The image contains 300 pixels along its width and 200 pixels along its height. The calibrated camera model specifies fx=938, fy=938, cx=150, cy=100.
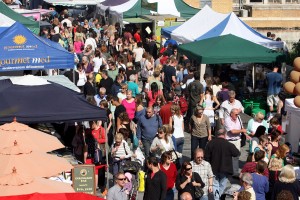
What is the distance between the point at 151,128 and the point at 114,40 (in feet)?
50.5

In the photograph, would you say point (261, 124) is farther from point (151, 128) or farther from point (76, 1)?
point (76, 1)

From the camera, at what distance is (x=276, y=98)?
76.3ft

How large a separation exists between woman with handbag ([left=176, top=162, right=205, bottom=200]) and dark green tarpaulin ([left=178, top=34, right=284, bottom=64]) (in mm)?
9027

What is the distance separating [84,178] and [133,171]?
0.89 meters

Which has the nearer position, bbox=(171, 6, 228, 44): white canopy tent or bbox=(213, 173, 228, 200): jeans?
bbox=(213, 173, 228, 200): jeans

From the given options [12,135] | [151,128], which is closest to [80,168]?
[12,135]

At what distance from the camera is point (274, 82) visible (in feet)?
76.0

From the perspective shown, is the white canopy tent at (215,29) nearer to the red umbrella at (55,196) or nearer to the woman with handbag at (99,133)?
the woman with handbag at (99,133)

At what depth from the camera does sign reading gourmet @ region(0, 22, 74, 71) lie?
62.9 ft

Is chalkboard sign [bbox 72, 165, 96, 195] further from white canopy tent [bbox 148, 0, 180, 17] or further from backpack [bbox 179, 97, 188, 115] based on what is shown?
white canopy tent [bbox 148, 0, 180, 17]

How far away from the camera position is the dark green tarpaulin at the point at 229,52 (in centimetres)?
2306

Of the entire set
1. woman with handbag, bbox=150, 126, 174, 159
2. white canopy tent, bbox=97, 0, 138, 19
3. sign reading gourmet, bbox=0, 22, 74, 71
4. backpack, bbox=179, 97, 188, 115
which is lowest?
backpack, bbox=179, 97, 188, 115

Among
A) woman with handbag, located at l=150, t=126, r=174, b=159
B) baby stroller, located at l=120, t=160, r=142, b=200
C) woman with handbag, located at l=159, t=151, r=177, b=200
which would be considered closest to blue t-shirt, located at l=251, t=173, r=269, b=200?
woman with handbag, located at l=159, t=151, r=177, b=200

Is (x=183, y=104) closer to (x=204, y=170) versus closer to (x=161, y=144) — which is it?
(x=161, y=144)
